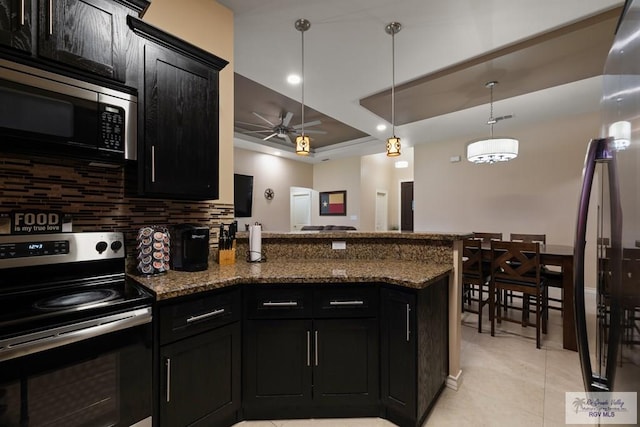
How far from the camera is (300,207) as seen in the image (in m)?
7.83

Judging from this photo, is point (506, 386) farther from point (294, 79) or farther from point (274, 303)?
point (294, 79)

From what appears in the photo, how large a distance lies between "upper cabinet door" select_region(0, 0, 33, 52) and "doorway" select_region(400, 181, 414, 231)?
26.8ft

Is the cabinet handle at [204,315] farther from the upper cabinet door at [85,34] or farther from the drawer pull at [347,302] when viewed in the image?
the upper cabinet door at [85,34]

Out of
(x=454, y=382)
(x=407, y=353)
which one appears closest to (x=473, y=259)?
(x=454, y=382)

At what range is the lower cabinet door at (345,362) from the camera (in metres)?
1.68

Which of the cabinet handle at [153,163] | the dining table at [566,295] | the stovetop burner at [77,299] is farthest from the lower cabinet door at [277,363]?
Result: the dining table at [566,295]

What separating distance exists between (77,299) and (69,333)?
0.23 metres

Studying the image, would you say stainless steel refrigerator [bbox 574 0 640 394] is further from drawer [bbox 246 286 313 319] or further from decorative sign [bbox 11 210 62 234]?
decorative sign [bbox 11 210 62 234]

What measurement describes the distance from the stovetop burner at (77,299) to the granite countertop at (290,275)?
16 centimetres

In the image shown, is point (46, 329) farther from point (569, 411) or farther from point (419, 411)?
point (569, 411)

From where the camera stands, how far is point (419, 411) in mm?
1622

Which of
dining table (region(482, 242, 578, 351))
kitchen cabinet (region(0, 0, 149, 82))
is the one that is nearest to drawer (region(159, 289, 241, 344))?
kitchen cabinet (region(0, 0, 149, 82))

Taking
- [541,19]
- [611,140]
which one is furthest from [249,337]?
[541,19]

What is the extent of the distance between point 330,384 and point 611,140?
175 cm
